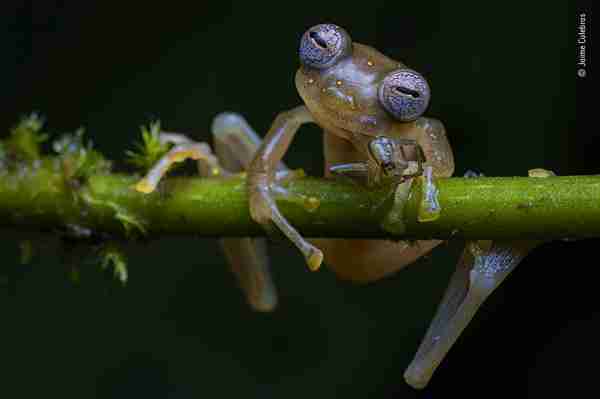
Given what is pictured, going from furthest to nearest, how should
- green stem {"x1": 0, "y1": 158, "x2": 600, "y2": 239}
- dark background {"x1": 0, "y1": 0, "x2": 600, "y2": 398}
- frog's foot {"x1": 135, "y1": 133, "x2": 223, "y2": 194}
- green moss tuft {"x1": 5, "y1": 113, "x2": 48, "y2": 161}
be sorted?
dark background {"x1": 0, "y1": 0, "x2": 600, "y2": 398}
green moss tuft {"x1": 5, "y1": 113, "x2": 48, "y2": 161}
frog's foot {"x1": 135, "y1": 133, "x2": 223, "y2": 194}
green stem {"x1": 0, "y1": 158, "x2": 600, "y2": 239}

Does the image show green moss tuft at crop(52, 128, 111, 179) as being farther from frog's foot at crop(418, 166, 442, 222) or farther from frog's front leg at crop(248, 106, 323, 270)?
frog's foot at crop(418, 166, 442, 222)

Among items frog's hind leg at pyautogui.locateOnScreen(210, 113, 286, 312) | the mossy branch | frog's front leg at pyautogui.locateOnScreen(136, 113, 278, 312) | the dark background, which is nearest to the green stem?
the mossy branch

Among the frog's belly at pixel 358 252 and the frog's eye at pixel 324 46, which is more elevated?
the frog's eye at pixel 324 46

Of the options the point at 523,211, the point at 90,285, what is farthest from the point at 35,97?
the point at 523,211

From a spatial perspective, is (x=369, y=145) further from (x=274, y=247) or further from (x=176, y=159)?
(x=274, y=247)

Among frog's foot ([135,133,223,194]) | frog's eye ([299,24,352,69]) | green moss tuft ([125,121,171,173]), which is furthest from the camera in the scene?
green moss tuft ([125,121,171,173])

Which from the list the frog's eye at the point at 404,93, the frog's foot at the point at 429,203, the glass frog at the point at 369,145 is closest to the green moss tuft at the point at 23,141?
the glass frog at the point at 369,145

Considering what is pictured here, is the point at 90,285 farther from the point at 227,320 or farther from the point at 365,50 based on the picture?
the point at 365,50

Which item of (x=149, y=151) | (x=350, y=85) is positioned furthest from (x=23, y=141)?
(x=350, y=85)

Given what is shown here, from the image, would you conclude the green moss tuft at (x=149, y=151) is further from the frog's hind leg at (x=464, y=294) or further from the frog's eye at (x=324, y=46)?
the frog's hind leg at (x=464, y=294)
